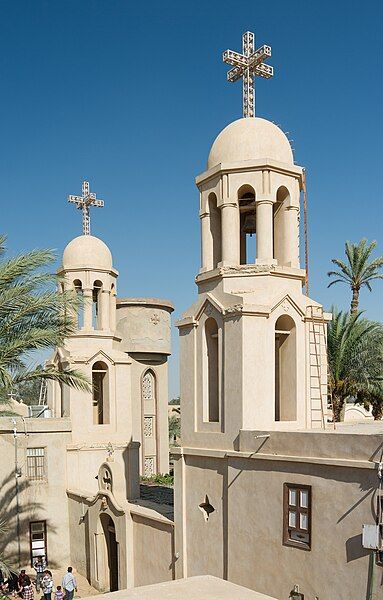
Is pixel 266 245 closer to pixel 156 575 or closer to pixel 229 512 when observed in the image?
pixel 229 512

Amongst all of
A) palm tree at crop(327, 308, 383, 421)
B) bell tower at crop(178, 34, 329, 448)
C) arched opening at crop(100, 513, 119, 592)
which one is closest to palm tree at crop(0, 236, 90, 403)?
bell tower at crop(178, 34, 329, 448)

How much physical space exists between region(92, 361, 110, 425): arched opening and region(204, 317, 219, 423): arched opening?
29.1 ft

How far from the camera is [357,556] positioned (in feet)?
35.8

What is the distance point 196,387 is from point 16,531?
1050 centimetres

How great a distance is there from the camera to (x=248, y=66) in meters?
16.4

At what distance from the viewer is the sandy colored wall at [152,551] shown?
16141 millimetres

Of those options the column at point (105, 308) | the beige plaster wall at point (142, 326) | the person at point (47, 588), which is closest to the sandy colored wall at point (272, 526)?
the person at point (47, 588)

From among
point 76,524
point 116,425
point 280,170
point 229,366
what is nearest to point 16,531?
point 76,524

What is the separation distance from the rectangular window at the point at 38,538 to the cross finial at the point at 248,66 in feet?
50.4

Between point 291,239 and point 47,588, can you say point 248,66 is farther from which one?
point 47,588

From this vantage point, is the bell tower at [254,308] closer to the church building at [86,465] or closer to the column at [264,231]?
the column at [264,231]

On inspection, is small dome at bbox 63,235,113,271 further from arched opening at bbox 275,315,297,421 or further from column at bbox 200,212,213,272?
arched opening at bbox 275,315,297,421

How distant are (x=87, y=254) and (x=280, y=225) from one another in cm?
1050

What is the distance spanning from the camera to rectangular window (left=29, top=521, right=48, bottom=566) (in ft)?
72.7
